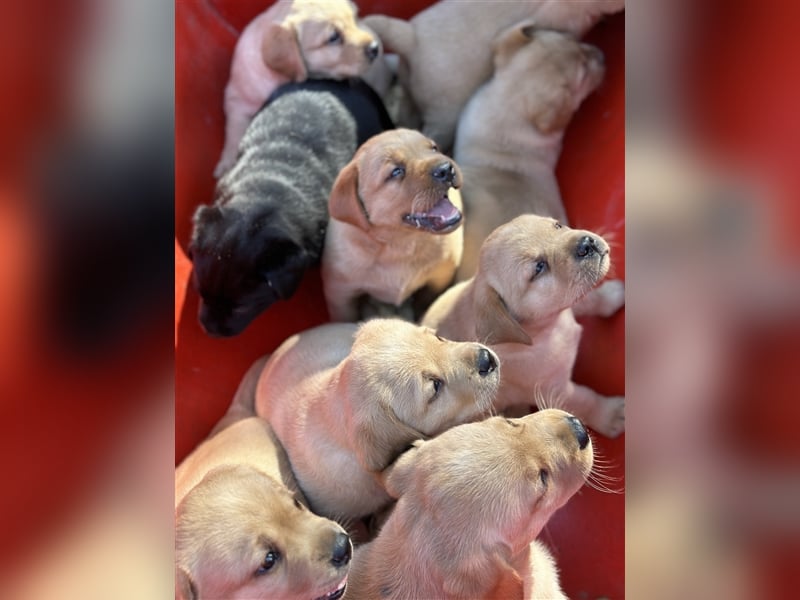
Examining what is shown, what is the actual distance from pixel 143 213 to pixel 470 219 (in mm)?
2705

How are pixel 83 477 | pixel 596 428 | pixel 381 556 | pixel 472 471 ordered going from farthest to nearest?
1. pixel 596 428
2. pixel 381 556
3. pixel 472 471
4. pixel 83 477

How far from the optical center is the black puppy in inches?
128

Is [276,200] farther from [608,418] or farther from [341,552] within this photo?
[608,418]

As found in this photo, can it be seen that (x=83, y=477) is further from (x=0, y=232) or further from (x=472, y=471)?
(x=472, y=471)

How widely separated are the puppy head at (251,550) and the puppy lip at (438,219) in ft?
4.19

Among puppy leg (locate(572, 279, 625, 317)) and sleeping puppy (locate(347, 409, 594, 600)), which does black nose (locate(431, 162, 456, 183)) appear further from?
sleeping puppy (locate(347, 409, 594, 600))

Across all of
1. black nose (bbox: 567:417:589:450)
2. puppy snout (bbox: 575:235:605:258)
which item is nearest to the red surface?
puppy snout (bbox: 575:235:605:258)

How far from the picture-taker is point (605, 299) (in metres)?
3.54

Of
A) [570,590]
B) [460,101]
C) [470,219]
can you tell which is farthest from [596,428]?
[460,101]

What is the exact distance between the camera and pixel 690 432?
1.34 meters

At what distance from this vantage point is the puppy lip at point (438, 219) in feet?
10.1

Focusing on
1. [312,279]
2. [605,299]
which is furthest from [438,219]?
[312,279]

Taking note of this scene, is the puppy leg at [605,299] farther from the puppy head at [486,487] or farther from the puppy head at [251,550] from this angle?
the puppy head at [251,550]

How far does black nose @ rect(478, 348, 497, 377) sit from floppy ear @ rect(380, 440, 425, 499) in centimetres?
34
